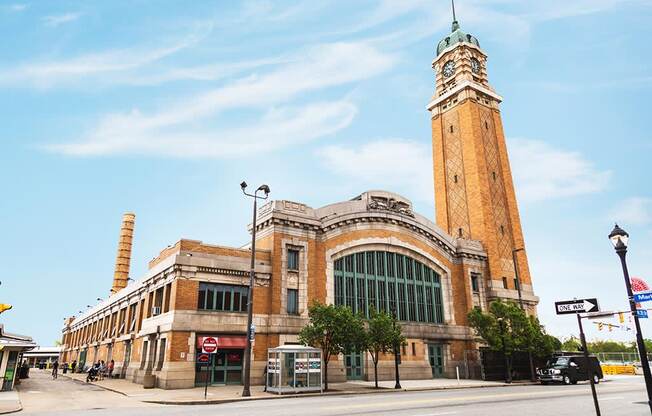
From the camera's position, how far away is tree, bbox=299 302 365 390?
27016 mm

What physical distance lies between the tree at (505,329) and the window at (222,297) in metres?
18.1

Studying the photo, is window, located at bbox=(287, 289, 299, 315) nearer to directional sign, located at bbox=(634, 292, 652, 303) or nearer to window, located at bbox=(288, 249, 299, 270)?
window, located at bbox=(288, 249, 299, 270)

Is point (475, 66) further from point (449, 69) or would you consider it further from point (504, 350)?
point (504, 350)

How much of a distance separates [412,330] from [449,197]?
18.6 m

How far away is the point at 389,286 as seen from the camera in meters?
38.5

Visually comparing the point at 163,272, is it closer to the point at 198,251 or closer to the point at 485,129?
the point at 198,251

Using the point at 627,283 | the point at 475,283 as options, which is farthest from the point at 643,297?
the point at 475,283

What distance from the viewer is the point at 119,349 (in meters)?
41.3

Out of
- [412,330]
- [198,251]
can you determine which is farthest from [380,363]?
[198,251]

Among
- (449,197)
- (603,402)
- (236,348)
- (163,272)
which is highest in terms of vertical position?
(449,197)

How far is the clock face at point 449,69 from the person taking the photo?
2149 inches

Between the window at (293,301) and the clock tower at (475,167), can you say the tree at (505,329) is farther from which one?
the window at (293,301)

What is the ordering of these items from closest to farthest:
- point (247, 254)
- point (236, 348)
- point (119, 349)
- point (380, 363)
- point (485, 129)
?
1. point (236, 348)
2. point (247, 254)
3. point (380, 363)
4. point (119, 349)
5. point (485, 129)

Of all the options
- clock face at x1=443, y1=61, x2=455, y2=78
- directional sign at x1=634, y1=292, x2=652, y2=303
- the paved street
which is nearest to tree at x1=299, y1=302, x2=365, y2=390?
the paved street
